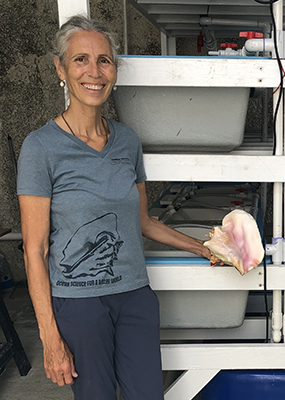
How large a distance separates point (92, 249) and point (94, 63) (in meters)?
0.46

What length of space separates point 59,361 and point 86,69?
70 cm

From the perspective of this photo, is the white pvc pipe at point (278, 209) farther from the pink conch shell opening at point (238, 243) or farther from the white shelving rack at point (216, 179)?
the pink conch shell opening at point (238, 243)

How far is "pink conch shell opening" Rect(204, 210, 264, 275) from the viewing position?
3.93 ft

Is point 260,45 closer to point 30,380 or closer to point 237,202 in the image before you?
point 237,202

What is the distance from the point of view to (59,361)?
3.40ft

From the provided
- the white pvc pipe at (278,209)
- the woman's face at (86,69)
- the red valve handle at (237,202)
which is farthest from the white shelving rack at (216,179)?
→ the red valve handle at (237,202)

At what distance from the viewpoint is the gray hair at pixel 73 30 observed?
3.59 feet

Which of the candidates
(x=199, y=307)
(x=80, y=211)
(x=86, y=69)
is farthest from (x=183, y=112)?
(x=199, y=307)

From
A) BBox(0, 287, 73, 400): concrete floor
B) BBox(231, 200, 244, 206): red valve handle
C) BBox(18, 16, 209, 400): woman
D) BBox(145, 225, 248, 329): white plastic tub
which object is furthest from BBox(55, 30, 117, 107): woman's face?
BBox(0, 287, 73, 400): concrete floor

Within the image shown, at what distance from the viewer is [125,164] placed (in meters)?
1.15

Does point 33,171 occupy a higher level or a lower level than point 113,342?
higher

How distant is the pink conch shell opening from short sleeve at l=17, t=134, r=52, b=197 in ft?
1.56

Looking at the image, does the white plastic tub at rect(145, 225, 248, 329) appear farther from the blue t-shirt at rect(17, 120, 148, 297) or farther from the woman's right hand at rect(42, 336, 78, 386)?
the woman's right hand at rect(42, 336, 78, 386)

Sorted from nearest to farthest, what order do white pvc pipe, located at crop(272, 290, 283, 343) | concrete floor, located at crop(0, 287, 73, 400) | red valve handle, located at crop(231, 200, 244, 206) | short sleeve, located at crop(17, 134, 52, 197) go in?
1. short sleeve, located at crop(17, 134, 52, 197)
2. white pvc pipe, located at crop(272, 290, 283, 343)
3. red valve handle, located at crop(231, 200, 244, 206)
4. concrete floor, located at crop(0, 287, 73, 400)
